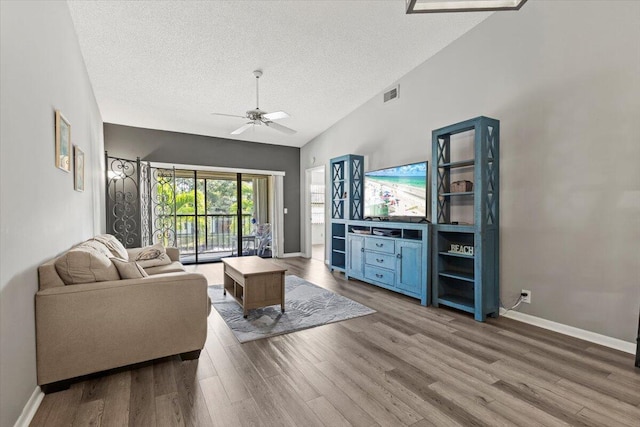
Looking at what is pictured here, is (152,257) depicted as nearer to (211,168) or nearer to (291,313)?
(291,313)

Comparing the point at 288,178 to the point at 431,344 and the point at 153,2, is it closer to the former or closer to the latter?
the point at 153,2

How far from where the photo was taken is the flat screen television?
405 cm

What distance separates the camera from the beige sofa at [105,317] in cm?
185

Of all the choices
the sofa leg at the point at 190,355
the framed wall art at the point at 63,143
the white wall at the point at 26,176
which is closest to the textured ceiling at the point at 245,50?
the white wall at the point at 26,176

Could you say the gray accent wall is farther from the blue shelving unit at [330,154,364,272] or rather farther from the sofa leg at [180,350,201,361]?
the sofa leg at [180,350,201,361]

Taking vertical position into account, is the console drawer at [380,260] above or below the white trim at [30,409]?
above

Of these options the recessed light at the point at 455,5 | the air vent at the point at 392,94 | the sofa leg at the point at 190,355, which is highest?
the air vent at the point at 392,94

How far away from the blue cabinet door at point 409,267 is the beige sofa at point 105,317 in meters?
2.51

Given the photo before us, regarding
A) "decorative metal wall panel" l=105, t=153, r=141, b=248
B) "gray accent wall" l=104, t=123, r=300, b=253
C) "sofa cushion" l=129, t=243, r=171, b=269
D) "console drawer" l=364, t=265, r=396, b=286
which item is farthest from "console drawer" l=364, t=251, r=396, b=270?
"decorative metal wall panel" l=105, t=153, r=141, b=248

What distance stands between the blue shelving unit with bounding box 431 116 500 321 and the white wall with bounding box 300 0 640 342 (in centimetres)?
15

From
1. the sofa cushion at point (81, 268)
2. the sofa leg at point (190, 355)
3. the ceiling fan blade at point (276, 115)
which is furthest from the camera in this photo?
the ceiling fan blade at point (276, 115)

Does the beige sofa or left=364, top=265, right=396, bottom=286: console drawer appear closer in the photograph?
the beige sofa

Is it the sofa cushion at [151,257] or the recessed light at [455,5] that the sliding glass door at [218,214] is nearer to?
the sofa cushion at [151,257]

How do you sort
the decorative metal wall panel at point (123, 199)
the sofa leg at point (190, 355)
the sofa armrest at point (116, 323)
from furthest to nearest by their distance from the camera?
the decorative metal wall panel at point (123, 199) < the sofa leg at point (190, 355) < the sofa armrest at point (116, 323)
